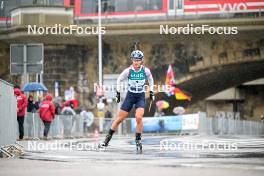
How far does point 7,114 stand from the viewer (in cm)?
1150

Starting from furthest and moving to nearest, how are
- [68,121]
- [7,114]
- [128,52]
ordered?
[128,52], [68,121], [7,114]

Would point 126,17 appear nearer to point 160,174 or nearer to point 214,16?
point 214,16

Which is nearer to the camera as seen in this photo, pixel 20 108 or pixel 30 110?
pixel 20 108

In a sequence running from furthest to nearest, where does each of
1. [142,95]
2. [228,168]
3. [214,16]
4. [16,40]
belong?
[16,40] < [214,16] < [142,95] < [228,168]

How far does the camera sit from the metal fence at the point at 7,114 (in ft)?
34.8

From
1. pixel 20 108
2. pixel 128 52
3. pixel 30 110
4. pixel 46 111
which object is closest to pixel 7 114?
pixel 20 108

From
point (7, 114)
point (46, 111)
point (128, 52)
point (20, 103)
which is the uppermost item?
point (128, 52)

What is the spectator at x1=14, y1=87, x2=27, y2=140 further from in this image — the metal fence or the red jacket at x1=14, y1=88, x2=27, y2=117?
the metal fence

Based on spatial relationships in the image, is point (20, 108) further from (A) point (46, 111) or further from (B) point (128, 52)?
(B) point (128, 52)

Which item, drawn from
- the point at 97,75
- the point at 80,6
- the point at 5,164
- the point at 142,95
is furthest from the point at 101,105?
the point at 5,164

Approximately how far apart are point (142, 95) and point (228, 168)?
492cm

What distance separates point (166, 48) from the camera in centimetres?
3897

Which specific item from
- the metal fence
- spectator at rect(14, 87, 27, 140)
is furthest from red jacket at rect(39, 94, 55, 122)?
the metal fence

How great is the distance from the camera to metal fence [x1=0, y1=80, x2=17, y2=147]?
10.6 m
